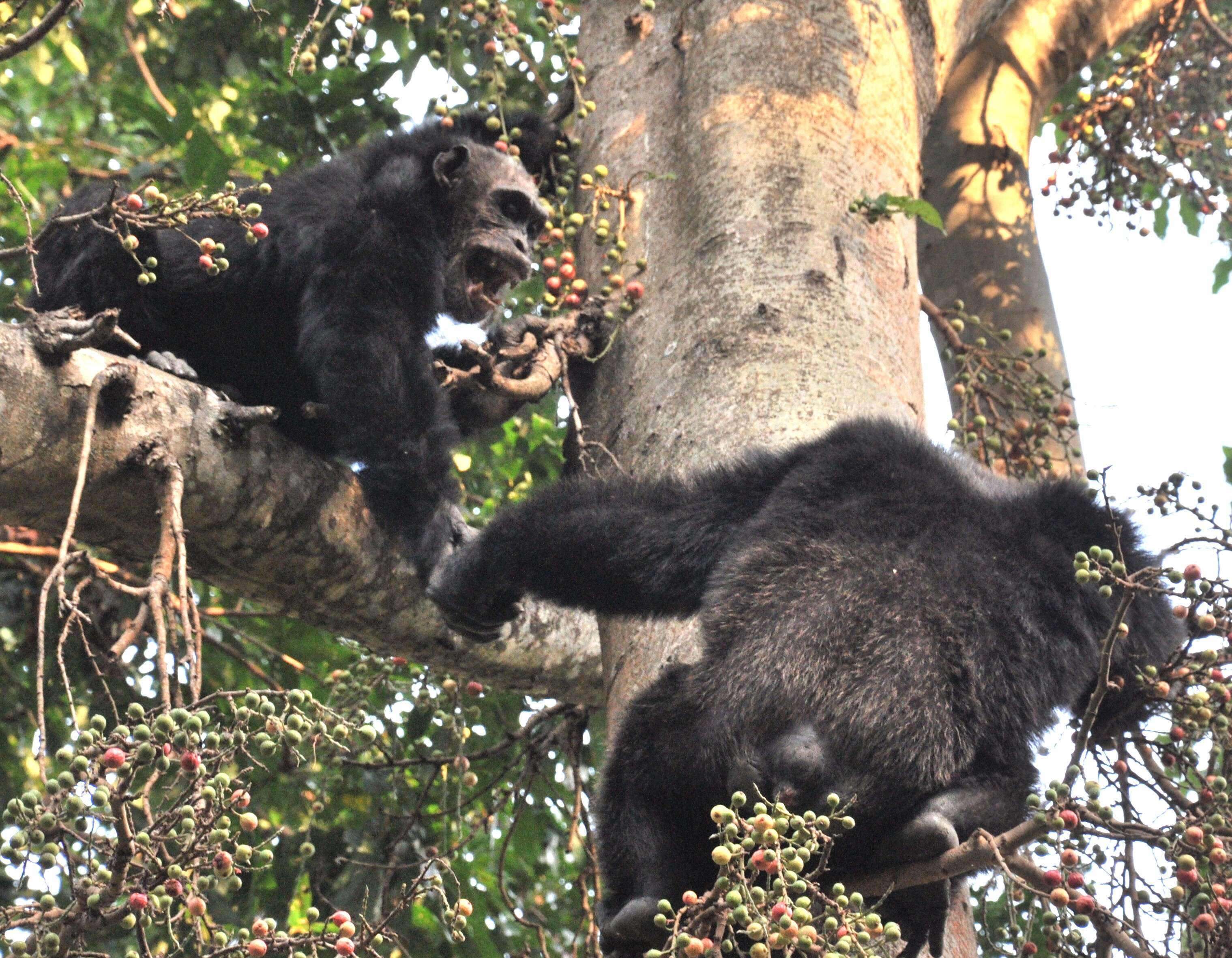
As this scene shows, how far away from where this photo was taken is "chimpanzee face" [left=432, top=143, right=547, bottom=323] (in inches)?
178

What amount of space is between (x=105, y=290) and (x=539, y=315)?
1.25 meters

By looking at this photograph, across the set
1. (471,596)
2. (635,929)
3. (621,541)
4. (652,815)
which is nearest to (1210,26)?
(621,541)

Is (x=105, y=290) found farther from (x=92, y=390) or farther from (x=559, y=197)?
(x=559, y=197)

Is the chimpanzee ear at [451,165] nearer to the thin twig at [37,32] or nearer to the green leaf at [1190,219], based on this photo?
the thin twig at [37,32]

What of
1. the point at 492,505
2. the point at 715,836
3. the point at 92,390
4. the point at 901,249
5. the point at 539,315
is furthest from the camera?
the point at 492,505

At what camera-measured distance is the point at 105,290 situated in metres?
3.81

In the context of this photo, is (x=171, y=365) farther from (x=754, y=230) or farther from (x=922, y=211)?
(x=922, y=211)

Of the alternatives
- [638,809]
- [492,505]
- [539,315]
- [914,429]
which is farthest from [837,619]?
[492,505]

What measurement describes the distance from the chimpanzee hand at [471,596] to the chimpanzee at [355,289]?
5.2 inches

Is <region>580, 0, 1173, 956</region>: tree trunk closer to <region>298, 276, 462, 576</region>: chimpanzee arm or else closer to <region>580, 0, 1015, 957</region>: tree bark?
<region>580, 0, 1015, 957</region>: tree bark

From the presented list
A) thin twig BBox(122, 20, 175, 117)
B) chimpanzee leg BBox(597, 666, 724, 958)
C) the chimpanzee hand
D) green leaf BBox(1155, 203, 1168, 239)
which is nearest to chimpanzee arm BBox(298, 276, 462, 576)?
the chimpanzee hand

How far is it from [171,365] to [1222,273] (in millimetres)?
4696

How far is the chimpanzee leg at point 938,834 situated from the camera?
83.4 inches

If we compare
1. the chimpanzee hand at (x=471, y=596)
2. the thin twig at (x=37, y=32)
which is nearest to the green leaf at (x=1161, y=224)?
the chimpanzee hand at (x=471, y=596)
